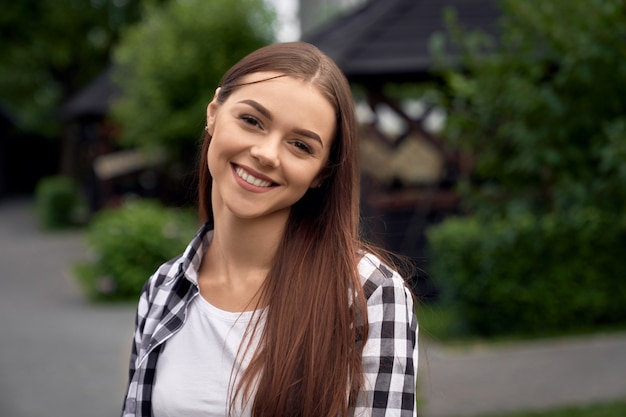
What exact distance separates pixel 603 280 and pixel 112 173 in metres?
16.4

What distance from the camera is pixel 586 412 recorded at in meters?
6.39

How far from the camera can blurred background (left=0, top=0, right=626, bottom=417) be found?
→ 15.4 feet

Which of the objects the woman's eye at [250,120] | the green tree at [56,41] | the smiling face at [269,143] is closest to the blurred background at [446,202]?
the smiling face at [269,143]

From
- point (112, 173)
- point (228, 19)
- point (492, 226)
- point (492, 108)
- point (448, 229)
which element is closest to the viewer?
point (492, 108)

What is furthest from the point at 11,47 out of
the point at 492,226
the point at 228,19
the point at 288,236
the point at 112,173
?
the point at 288,236

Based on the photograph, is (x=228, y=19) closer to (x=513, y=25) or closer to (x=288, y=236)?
(x=513, y=25)

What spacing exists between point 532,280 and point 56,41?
28.7 m

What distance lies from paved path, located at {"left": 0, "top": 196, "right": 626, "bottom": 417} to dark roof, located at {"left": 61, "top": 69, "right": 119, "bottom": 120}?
13.2 m

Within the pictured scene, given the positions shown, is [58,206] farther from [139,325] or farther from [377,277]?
[377,277]

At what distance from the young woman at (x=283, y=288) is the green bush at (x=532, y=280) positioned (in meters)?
6.97

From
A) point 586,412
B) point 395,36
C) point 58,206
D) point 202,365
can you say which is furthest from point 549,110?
point 58,206

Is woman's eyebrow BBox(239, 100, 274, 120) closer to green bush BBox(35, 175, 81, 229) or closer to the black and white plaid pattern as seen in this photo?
the black and white plaid pattern

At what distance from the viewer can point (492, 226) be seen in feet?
18.5

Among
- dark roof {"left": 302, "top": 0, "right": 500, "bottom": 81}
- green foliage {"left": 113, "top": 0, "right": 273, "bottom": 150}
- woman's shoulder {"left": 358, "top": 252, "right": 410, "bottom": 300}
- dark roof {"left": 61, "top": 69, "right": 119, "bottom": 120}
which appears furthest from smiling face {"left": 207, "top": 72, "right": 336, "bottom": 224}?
dark roof {"left": 61, "top": 69, "right": 119, "bottom": 120}
